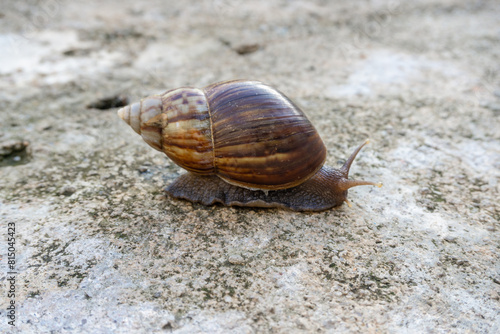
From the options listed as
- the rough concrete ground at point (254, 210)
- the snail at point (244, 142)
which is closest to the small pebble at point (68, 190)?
the rough concrete ground at point (254, 210)

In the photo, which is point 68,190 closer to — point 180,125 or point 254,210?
point 180,125

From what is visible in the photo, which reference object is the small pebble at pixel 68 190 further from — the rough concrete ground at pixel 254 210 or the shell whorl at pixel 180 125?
the shell whorl at pixel 180 125

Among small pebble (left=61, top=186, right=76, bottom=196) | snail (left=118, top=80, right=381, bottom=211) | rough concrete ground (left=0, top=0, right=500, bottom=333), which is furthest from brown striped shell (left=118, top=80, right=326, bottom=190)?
small pebble (left=61, top=186, right=76, bottom=196)

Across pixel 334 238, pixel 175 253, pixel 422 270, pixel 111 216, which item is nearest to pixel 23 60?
pixel 111 216

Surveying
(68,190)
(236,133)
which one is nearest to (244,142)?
(236,133)

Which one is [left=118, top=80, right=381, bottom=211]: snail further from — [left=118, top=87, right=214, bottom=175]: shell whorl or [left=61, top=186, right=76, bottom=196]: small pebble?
[left=61, top=186, right=76, bottom=196]: small pebble
